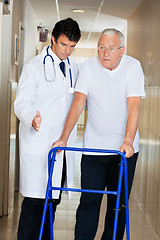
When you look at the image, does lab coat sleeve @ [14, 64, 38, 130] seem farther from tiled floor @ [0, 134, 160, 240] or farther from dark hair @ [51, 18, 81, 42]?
tiled floor @ [0, 134, 160, 240]

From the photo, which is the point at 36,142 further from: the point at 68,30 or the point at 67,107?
the point at 68,30

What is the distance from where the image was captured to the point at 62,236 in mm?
3859

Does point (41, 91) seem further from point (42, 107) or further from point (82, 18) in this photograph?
point (82, 18)

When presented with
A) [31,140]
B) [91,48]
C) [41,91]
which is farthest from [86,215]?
[91,48]

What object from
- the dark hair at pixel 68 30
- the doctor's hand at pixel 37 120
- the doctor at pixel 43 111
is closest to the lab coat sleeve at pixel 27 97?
the doctor at pixel 43 111

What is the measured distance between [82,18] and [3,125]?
4358 mm

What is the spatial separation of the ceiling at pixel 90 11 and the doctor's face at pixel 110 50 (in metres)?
3.41

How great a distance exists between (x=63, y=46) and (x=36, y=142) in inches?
24.9

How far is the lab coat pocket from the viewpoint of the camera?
2.88 m

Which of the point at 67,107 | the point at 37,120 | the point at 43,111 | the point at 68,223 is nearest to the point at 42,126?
the point at 43,111

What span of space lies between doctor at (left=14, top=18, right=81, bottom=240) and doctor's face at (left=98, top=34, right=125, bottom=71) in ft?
0.68

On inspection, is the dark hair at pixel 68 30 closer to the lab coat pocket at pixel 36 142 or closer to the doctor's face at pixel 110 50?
the doctor's face at pixel 110 50

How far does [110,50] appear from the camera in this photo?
2.70m

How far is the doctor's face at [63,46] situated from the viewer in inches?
110
